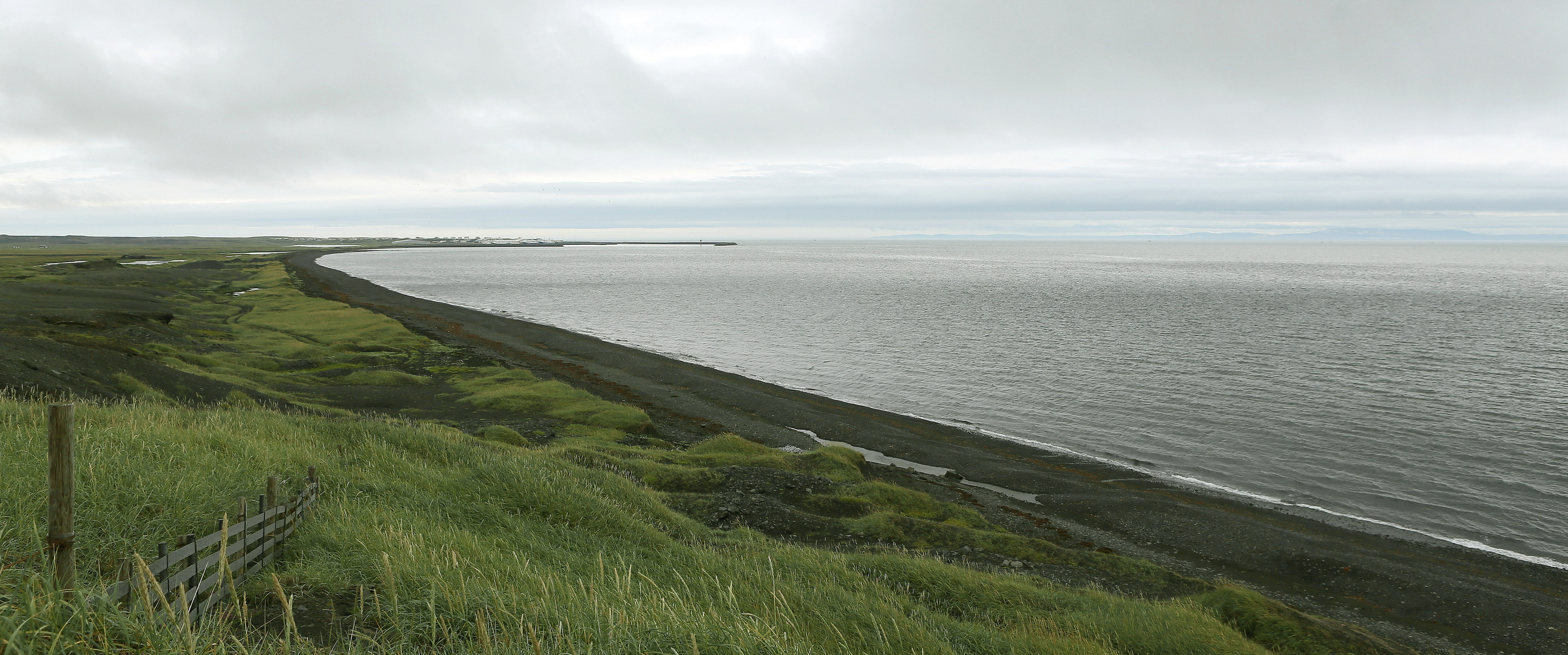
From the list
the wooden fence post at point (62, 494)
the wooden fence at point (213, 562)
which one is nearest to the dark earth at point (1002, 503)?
the wooden fence at point (213, 562)

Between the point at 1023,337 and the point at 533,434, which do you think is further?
the point at 1023,337

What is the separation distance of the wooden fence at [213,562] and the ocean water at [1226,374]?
27.2m

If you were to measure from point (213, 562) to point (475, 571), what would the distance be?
7.32ft

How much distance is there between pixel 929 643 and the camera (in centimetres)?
871

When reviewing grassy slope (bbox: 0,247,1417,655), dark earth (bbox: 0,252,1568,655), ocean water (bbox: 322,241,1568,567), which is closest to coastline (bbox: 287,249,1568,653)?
dark earth (bbox: 0,252,1568,655)

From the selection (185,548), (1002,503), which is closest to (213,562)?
(185,548)

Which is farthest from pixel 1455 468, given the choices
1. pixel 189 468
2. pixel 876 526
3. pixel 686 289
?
pixel 686 289

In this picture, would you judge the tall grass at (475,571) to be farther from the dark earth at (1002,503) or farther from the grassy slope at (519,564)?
the dark earth at (1002,503)

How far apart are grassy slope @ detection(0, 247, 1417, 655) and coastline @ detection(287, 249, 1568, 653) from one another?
13.1ft

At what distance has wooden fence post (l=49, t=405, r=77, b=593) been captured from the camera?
480 centimetres

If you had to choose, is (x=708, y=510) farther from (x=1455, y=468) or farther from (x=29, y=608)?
(x=1455, y=468)

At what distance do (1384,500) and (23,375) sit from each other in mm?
42220

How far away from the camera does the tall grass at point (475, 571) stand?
6047 millimetres

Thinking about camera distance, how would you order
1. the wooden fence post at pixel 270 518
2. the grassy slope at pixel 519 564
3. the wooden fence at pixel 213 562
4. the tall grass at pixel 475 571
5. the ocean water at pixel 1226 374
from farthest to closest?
the ocean water at pixel 1226 374
the wooden fence post at pixel 270 518
the grassy slope at pixel 519 564
the tall grass at pixel 475 571
the wooden fence at pixel 213 562
